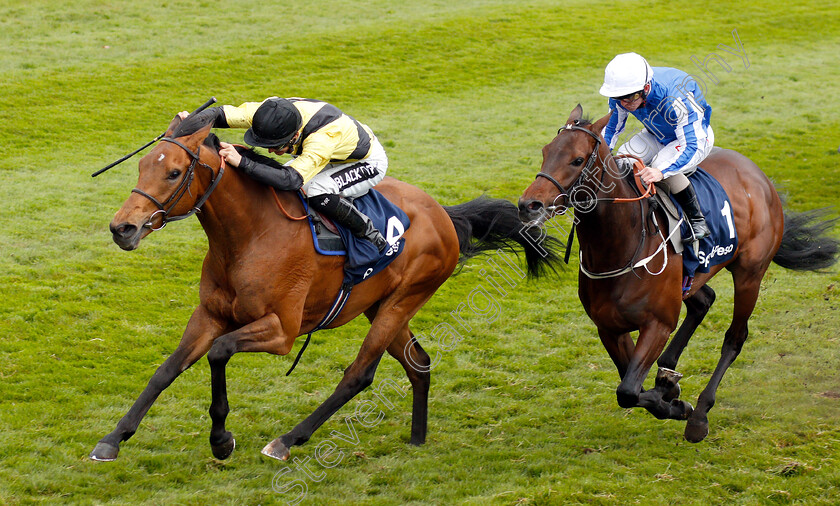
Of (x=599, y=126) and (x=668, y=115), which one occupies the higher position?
(x=599, y=126)

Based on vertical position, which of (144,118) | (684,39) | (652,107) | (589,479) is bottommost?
(684,39)

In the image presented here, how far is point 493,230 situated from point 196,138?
9.37ft

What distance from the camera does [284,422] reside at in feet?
19.1

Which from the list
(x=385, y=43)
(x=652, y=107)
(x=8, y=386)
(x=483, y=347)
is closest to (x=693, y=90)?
(x=652, y=107)

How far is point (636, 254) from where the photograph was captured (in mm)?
5109

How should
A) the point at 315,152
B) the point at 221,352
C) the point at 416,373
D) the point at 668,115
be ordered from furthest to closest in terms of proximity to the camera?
1. the point at 416,373
2. the point at 668,115
3. the point at 315,152
4. the point at 221,352

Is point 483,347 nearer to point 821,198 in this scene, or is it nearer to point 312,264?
point 312,264

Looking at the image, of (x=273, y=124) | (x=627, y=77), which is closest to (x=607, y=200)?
(x=627, y=77)

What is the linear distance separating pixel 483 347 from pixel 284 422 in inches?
89.5

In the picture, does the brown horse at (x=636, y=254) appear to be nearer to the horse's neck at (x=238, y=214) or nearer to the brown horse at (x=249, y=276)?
the brown horse at (x=249, y=276)

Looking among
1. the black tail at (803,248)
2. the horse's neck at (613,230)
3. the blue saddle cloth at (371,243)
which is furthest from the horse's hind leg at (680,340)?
the blue saddle cloth at (371,243)

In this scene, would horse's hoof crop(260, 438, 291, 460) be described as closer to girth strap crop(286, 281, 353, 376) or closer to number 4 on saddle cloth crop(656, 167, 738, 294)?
girth strap crop(286, 281, 353, 376)

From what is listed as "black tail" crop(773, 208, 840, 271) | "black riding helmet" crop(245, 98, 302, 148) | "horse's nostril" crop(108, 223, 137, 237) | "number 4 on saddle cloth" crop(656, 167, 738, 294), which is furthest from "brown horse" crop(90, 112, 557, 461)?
"black tail" crop(773, 208, 840, 271)

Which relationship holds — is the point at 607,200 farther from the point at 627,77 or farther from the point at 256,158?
the point at 256,158
